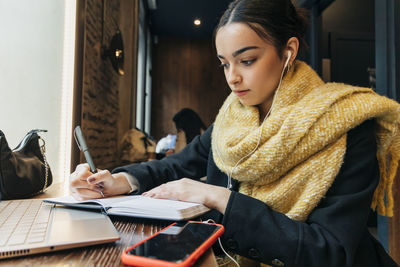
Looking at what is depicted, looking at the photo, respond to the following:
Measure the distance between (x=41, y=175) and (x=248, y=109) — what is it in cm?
77

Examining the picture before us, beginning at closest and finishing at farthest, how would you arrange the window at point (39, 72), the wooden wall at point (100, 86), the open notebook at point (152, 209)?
1. the open notebook at point (152, 209)
2. the window at point (39, 72)
3. the wooden wall at point (100, 86)

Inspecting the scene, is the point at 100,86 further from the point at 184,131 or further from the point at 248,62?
the point at 184,131

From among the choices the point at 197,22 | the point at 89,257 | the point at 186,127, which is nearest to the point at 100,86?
the point at 89,257

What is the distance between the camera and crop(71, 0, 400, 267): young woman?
666 millimetres

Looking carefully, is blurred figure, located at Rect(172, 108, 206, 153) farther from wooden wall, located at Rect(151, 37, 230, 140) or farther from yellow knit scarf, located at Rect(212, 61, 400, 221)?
yellow knit scarf, located at Rect(212, 61, 400, 221)

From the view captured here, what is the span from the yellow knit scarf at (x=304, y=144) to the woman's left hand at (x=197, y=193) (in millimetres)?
130

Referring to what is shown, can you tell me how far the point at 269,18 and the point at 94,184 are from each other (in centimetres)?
76

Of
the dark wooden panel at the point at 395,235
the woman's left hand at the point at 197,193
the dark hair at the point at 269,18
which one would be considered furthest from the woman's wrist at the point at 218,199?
the dark wooden panel at the point at 395,235

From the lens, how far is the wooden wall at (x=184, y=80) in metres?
6.89

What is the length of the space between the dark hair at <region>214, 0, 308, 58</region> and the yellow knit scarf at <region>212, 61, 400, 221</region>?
165 mm

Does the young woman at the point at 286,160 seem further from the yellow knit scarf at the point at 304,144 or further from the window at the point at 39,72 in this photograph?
the window at the point at 39,72

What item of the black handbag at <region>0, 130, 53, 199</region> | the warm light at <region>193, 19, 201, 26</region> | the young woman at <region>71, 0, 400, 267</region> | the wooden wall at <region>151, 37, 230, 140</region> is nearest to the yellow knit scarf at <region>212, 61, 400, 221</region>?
the young woman at <region>71, 0, 400, 267</region>

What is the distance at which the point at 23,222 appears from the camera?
1.89 ft

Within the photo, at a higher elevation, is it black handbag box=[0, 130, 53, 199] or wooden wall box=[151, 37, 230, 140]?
wooden wall box=[151, 37, 230, 140]
